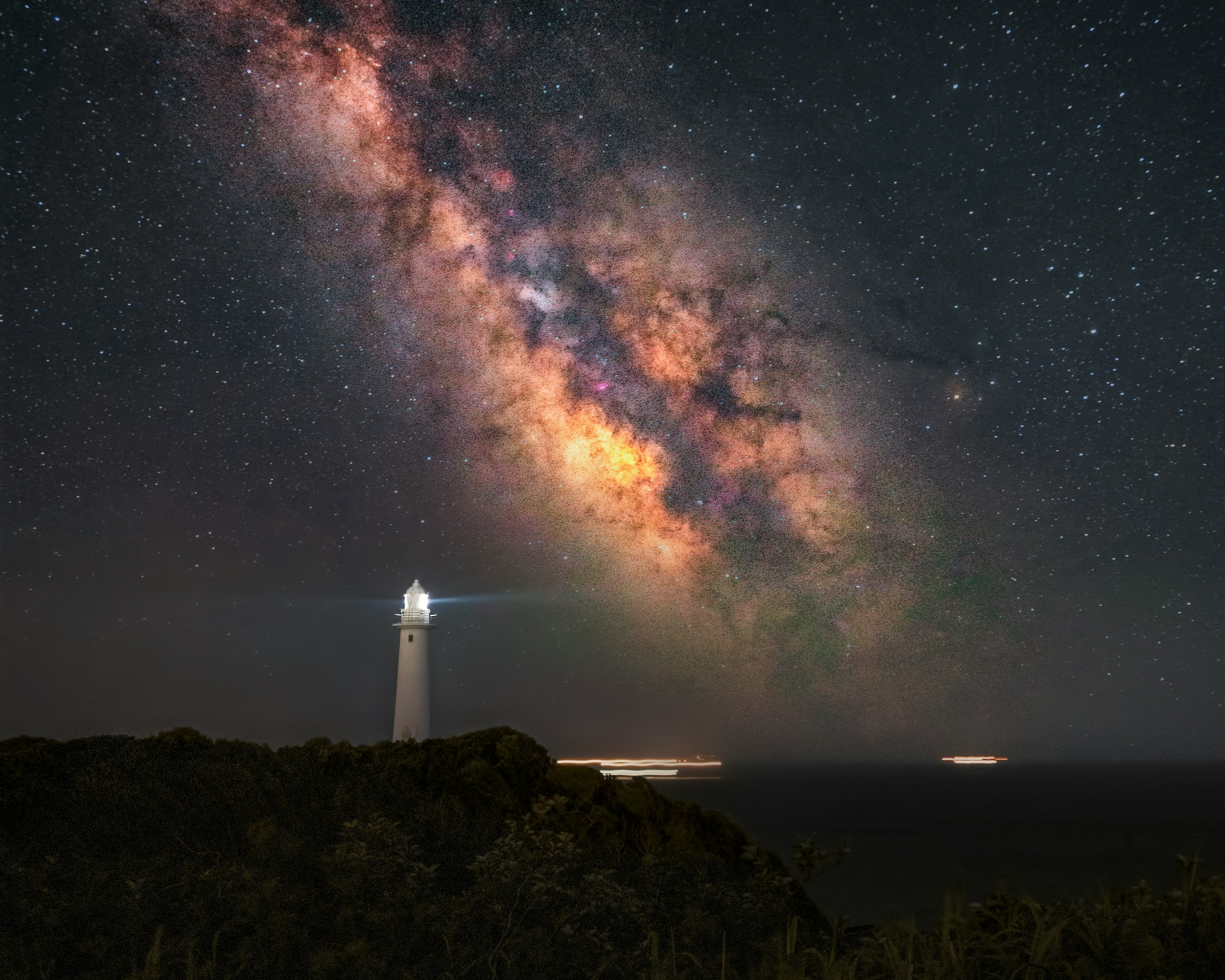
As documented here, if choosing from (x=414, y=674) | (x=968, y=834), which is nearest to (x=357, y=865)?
(x=414, y=674)

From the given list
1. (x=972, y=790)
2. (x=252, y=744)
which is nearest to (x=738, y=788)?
(x=972, y=790)

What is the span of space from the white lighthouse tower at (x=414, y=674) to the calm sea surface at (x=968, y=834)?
10.7 metres

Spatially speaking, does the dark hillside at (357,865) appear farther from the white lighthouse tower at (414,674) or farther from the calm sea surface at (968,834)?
the white lighthouse tower at (414,674)

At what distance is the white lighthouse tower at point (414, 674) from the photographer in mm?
31328

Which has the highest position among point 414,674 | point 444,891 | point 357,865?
point 414,674

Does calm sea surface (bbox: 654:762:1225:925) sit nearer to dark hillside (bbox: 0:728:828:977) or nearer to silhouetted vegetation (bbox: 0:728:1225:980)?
silhouetted vegetation (bbox: 0:728:1225:980)

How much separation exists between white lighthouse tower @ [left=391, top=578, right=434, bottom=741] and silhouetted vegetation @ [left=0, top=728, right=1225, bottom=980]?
77.4 ft

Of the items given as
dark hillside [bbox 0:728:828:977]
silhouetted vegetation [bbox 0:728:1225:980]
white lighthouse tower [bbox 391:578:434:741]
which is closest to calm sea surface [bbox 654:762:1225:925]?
silhouetted vegetation [bbox 0:728:1225:980]

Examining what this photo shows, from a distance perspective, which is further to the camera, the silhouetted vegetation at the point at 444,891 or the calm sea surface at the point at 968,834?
the calm sea surface at the point at 968,834

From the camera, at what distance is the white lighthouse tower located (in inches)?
1233

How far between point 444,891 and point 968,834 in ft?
234

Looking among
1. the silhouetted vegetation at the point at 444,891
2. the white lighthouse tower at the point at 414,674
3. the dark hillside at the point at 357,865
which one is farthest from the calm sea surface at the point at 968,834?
the white lighthouse tower at the point at 414,674

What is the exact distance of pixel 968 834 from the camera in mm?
65938

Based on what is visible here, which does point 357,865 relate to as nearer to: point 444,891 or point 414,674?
point 444,891
